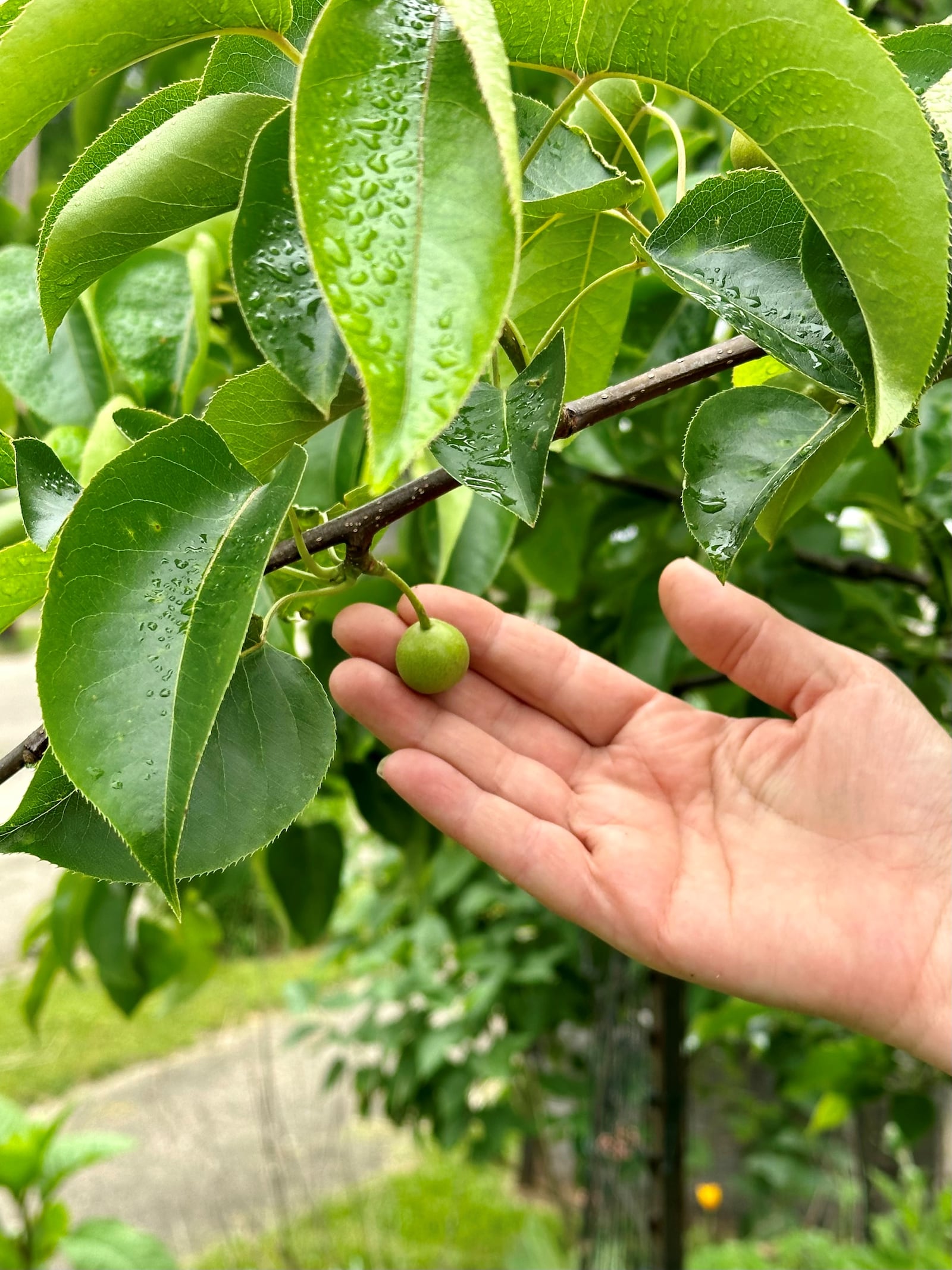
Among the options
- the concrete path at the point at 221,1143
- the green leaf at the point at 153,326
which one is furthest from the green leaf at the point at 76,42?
the concrete path at the point at 221,1143

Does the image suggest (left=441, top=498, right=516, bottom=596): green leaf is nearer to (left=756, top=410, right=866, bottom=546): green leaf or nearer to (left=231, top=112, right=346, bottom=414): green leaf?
(left=756, top=410, right=866, bottom=546): green leaf

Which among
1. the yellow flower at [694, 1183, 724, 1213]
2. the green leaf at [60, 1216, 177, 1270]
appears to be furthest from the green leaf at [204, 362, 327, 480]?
the yellow flower at [694, 1183, 724, 1213]

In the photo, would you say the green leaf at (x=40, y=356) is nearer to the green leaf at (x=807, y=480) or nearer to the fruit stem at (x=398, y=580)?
the fruit stem at (x=398, y=580)

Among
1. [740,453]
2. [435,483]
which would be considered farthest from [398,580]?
[740,453]

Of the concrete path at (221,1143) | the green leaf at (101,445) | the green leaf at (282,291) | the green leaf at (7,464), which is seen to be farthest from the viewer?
the concrete path at (221,1143)

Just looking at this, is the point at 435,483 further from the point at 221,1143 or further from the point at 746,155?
the point at 221,1143
